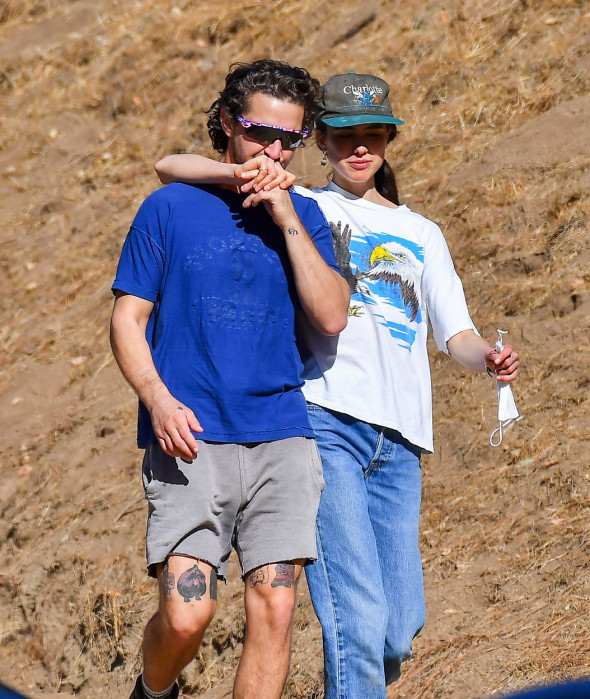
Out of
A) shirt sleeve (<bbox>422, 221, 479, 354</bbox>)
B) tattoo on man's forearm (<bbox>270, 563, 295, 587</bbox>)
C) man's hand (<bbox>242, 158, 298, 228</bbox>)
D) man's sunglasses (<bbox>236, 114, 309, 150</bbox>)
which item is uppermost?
man's sunglasses (<bbox>236, 114, 309, 150</bbox>)

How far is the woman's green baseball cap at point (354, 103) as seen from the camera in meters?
3.73

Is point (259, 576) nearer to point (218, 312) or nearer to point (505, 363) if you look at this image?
point (218, 312)

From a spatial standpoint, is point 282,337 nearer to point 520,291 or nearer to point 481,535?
point 481,535

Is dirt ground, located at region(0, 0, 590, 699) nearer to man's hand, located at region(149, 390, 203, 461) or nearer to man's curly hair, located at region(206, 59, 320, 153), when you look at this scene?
man's hand, located at region(149, 390, 203, 461)

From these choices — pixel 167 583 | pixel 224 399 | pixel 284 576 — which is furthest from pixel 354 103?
pixel 167 583

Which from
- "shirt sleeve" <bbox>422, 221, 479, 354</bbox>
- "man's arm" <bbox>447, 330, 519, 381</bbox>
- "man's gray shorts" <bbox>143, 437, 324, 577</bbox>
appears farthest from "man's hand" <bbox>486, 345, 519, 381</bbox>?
"man's gray shorts" <bbox>143, 437, 324, 577</bbox>

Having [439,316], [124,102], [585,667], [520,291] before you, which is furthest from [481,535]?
[124,102]

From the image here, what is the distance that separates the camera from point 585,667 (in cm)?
459

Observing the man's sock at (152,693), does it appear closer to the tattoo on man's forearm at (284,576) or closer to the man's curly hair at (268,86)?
the tattoo on man's forearm at (284,576)

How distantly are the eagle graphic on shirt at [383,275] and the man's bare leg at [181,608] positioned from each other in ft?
3.37

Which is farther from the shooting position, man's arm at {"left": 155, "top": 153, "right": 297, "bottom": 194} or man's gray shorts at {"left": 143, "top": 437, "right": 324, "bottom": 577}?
man's arm at {"left": 155, "top": 153, "right": 297, "bottom": 194}

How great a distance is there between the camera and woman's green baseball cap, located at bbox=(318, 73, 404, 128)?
12.3 ft

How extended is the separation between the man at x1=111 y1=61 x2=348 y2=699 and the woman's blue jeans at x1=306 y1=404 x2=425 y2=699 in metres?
0.22

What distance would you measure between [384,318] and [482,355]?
349 mm
